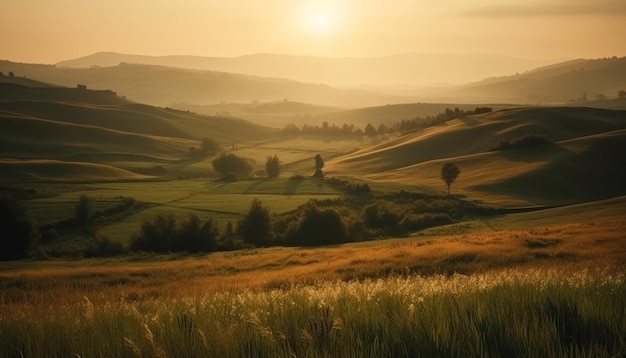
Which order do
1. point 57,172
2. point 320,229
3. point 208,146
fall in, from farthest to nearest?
point 208,146
point 57,172
point 320,229

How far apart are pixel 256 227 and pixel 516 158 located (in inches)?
2624

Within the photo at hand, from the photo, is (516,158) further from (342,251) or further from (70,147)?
(70,147)

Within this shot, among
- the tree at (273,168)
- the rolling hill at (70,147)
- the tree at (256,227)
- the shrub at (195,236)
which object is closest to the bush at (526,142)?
the tree at (273,168)

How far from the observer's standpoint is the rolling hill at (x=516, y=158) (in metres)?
96.0

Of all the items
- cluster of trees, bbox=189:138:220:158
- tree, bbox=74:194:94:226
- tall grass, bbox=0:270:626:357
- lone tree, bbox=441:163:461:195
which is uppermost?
cluster of trees, bbox=189:138:220:158

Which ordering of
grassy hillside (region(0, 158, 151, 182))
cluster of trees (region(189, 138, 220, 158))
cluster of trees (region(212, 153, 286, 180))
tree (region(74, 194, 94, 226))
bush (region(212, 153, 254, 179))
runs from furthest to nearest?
cluster of trees (region(189, 138, 220, 158))
bush (region(212, 153, 254, 179))
cluster of trees (region(212, 153, 286, 180))
grassy hillside (region(0, 158, 151, 182))
tree (region(74, 194, 94, 226))

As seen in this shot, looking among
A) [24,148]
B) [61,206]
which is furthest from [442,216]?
[24,148]

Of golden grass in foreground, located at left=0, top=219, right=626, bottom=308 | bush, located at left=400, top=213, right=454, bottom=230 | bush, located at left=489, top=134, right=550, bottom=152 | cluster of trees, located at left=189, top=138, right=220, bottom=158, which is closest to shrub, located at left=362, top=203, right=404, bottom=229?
bush, located at left=400, top=213, right=454, bottom=230

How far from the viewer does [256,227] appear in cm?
7456

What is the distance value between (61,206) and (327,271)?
214 ft

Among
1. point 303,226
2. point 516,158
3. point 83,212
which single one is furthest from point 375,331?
point 516,158

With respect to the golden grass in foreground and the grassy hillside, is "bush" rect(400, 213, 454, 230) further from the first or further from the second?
the grassy hillside

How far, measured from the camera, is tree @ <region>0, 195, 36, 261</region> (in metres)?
63.2

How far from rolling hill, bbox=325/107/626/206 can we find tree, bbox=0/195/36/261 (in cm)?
6571
